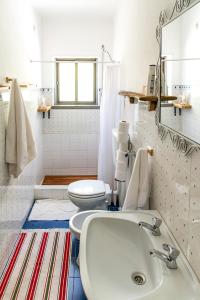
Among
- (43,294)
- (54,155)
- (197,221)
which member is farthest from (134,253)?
(54,155)

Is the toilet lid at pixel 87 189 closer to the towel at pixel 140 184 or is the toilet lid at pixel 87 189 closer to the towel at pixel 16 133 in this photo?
the towel at pixel 16 133

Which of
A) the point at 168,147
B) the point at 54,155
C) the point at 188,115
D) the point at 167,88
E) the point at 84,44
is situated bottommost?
the point at 54,155

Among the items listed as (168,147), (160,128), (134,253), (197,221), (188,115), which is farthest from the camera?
(160,128)

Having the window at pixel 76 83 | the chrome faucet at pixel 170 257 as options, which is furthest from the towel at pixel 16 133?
the window at pixel 76 83

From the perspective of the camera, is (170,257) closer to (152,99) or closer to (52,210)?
(152,99)

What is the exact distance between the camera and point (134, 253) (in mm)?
1464

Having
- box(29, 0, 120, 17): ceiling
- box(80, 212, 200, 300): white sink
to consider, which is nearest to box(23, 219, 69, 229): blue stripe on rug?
box(80, 212, 200, 300): white sink

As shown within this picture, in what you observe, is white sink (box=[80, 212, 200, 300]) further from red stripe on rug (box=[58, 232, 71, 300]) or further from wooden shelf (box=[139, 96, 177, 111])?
red stripe on rug (box=[58, 232, 71, 300])

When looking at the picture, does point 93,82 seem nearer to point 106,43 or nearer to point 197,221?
point 106,43

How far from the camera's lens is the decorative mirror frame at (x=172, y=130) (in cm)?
123

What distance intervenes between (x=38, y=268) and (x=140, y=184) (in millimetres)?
1179

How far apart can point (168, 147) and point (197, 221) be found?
0.51m

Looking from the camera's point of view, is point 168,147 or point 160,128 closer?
point 168,147

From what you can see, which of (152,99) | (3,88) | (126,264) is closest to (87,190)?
(3,88)
